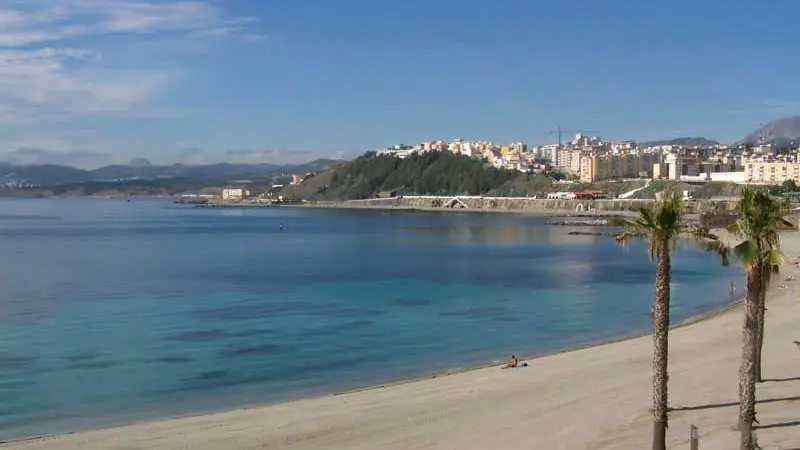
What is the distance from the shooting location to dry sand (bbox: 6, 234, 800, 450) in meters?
14.1

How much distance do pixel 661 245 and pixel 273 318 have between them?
74.4ft

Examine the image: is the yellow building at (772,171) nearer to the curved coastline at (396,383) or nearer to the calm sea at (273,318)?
the calm sea at (273,318)

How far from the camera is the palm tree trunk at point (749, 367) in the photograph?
38.5ft

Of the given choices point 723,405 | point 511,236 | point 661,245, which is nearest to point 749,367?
point 661,245

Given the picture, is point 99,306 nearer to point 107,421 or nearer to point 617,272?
point 107,421

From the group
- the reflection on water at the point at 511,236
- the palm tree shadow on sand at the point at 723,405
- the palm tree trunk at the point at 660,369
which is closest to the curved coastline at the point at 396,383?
the palm tree shadow on sand at the point at 723,405

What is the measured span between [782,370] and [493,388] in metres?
5.90

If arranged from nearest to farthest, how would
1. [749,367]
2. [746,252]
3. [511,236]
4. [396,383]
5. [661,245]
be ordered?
[661,245] < [746,252] < [749,367] < [396,383] < [511,236]

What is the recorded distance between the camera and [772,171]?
17562cm

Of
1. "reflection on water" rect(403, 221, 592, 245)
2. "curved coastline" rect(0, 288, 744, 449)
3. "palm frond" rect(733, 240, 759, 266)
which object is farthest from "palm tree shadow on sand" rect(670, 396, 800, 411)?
"reflection on water" rect(403, 221, 592, 245)

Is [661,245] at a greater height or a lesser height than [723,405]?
greater

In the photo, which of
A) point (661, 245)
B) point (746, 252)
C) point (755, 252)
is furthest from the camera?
point (755, 252)

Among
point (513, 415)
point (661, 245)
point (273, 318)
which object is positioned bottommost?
point (273, 318)

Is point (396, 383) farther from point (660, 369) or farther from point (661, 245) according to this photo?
point (661, 245)
